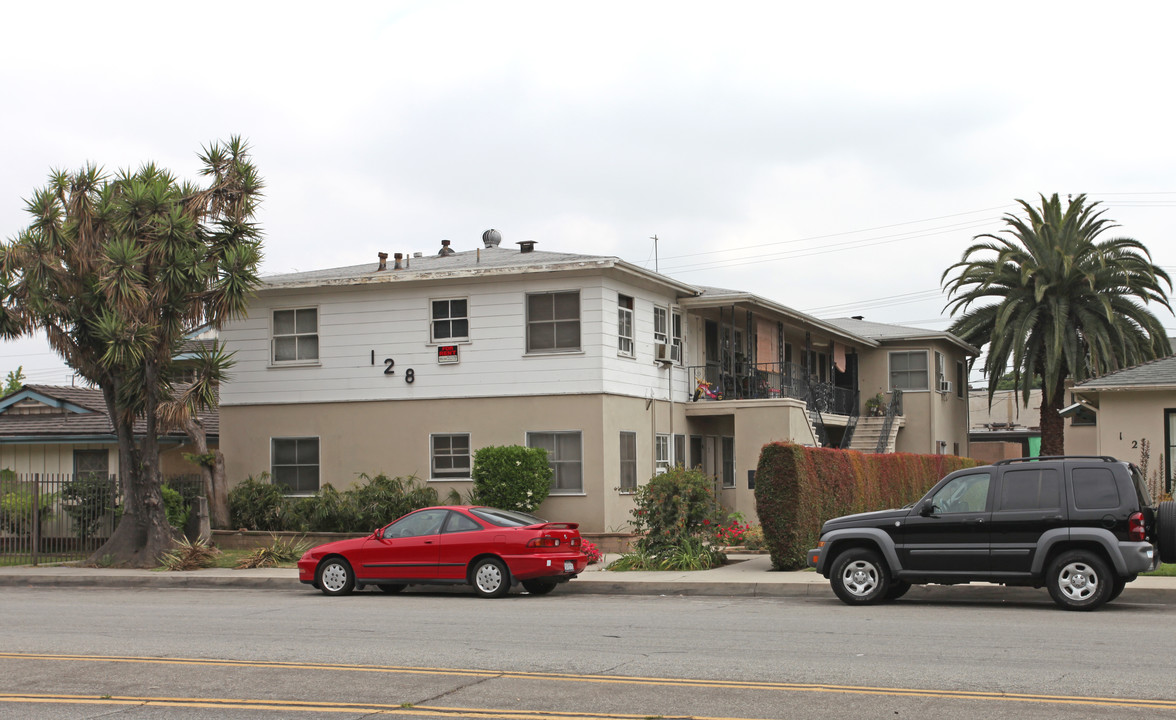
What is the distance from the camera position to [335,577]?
58.9 ft

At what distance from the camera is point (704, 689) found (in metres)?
9.05

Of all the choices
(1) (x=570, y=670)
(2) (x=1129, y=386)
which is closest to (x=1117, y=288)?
(2) (x=1129, y=386)

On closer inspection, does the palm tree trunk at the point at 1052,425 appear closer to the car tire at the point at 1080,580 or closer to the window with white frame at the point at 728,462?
the window with white frame at the point at 728,462

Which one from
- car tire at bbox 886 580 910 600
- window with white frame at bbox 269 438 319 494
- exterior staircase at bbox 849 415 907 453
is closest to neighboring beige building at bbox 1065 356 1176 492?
car tire at bbox 886 580 910 600

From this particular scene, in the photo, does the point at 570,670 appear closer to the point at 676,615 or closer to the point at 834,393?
the point at 676,615

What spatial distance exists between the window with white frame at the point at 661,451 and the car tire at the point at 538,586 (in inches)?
371

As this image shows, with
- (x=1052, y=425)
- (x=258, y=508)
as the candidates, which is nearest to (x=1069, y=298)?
(x=1052, y=425)

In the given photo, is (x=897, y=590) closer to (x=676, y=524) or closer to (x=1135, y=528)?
(x=1135, y=528)

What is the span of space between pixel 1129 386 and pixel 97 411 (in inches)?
916

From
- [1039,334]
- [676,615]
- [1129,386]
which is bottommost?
[676,615]

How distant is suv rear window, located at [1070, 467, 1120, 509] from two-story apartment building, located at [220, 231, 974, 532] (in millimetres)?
11731

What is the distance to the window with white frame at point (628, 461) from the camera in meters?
25.6

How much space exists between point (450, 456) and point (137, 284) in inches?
299

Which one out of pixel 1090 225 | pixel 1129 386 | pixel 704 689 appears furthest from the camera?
pixel 1090 225
